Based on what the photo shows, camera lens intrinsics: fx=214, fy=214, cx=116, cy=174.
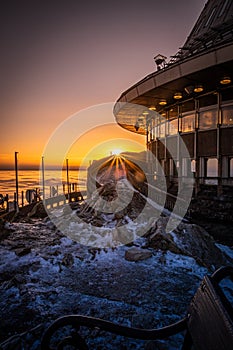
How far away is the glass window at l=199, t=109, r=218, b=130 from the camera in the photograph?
13.0 metres

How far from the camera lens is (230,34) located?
13016 mm

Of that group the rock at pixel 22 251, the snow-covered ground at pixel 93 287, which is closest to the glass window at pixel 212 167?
the snow-covered ground at pixel 93 287

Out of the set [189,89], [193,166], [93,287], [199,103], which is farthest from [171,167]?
[93,287]

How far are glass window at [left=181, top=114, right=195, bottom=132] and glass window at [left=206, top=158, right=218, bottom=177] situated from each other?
2.40 m

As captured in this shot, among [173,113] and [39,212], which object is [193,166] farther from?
[39,212]

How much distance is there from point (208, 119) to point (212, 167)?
9.92 ft

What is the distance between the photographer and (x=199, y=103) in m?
14.1

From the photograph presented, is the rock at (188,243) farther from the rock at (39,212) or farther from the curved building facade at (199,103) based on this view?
the rock at (39,212)

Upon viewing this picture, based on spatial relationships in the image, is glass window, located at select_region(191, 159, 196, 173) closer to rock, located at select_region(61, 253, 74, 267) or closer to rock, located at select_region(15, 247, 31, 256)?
rock, located at select_region(61, 253, 74, 267)

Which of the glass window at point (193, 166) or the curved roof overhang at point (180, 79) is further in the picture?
the glass window at point (193, 166)

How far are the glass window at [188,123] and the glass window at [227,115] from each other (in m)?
2.05

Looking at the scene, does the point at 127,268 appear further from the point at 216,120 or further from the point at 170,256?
the point at 216,120

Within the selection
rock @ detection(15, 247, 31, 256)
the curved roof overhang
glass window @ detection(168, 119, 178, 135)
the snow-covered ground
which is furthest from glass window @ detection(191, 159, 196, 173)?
rock @ detection(15, 247, 31, 256)

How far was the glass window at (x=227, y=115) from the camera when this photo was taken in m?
12.3
